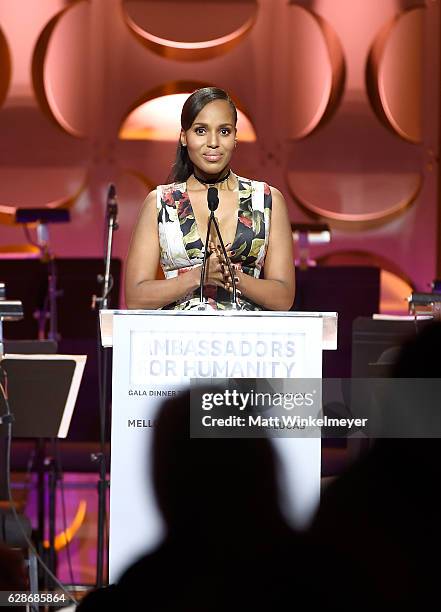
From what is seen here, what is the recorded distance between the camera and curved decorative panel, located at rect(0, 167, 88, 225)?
714cm

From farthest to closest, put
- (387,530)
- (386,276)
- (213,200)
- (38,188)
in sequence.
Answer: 1. (386,276)
2. (38,188)
3. (213,200)
4. (387,530)

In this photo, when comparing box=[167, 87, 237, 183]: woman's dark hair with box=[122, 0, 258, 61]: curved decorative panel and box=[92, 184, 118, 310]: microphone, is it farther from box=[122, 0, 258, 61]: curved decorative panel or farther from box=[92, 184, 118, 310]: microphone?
box=[122, 0, 258, 61]: curved decorative panel

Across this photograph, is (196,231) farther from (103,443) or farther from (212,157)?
(103,443)

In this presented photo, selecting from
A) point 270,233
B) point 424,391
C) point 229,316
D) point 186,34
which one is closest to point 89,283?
point 186,34

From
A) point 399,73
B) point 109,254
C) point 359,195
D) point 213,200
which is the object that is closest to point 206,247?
point 213,200

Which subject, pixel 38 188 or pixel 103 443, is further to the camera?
pixel 38 188

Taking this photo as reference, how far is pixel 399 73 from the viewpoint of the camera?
721 cm

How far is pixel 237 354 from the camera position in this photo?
2221mm

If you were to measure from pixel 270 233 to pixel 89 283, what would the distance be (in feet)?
10.8

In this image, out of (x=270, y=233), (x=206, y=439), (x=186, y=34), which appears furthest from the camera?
(x=186, y=34)

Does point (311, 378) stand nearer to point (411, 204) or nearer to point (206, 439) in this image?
point (206, 439)

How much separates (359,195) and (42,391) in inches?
182

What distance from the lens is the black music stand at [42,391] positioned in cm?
306

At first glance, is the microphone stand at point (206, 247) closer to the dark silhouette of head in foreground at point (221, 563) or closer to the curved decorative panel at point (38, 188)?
the dark silhouette of head in foreground at point (221, 563)
